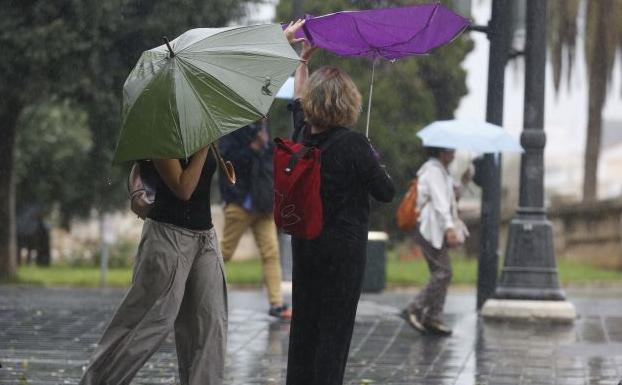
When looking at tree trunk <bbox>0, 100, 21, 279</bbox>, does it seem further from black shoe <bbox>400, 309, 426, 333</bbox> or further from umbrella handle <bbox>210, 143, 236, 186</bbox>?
umbrella handle <bbox>210, 143, 236, 186</bbox>

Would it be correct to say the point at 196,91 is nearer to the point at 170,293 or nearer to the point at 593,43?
the point at 170,293

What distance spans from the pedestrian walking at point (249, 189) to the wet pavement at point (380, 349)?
2.43 feet

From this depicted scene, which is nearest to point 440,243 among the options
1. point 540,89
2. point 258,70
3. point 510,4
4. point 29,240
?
point 540,89

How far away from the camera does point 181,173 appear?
21.2 feet

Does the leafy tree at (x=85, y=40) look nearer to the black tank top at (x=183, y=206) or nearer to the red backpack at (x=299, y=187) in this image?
the black tank top at (x=183, y=206)

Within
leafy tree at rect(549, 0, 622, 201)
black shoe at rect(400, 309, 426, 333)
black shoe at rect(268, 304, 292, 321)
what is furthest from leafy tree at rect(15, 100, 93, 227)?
black shoe at rect(400, 309, 426, 333)

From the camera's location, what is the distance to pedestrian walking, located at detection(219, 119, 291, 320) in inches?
478

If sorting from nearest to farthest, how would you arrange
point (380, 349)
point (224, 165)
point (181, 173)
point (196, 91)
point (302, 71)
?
point (196, 91)
point (181, 173)
point (224, 165)
point (302, 71)
point (380, 349)

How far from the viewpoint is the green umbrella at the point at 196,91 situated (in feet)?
20.5

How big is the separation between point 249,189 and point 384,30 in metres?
5.17

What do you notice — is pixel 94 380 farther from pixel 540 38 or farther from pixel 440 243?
pixel 540 38

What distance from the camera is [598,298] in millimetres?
18031

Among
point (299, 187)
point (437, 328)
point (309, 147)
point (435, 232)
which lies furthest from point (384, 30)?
point (437, 328)

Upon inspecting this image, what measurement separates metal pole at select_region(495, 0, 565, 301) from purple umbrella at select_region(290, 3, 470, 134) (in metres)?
6.38
